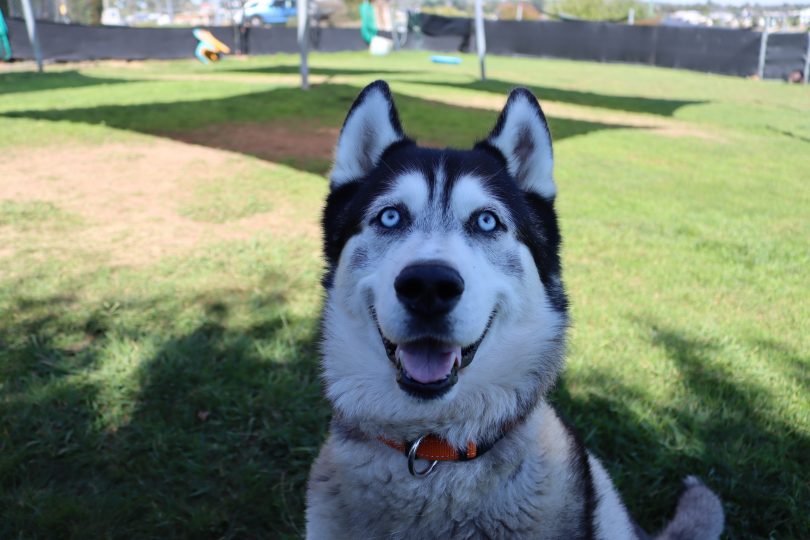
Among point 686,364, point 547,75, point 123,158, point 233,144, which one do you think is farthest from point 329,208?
point 547,75

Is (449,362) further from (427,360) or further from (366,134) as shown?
(366,134)

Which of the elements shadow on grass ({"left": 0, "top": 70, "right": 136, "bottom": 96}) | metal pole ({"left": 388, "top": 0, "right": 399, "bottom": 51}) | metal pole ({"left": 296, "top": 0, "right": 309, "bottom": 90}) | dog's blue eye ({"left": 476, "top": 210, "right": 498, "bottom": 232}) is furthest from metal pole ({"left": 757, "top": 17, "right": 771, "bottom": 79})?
dog's blue eye ({"left": 476, "top": 210, "right": 498, "bottom": 232})

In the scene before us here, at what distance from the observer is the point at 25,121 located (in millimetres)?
11852

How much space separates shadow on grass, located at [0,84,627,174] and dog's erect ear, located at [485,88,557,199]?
6760 mm

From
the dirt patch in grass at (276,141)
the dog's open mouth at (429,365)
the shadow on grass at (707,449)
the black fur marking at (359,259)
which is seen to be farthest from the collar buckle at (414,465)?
the dirt patch in grass at (276,141)

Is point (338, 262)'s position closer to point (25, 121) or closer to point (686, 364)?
point (686, 364)

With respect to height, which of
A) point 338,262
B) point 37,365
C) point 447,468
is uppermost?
point 338,262

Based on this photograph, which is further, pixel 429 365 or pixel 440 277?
pixel 429 365

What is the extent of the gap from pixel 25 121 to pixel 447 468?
1230cm

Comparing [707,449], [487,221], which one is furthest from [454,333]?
[707,449]

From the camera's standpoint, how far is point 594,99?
63.3 ft

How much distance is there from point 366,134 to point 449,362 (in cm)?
110

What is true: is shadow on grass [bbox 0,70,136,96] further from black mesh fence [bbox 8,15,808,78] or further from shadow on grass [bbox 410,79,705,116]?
shadow on grass [bbox 410,79,705,116]

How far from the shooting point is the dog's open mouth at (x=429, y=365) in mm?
2168
